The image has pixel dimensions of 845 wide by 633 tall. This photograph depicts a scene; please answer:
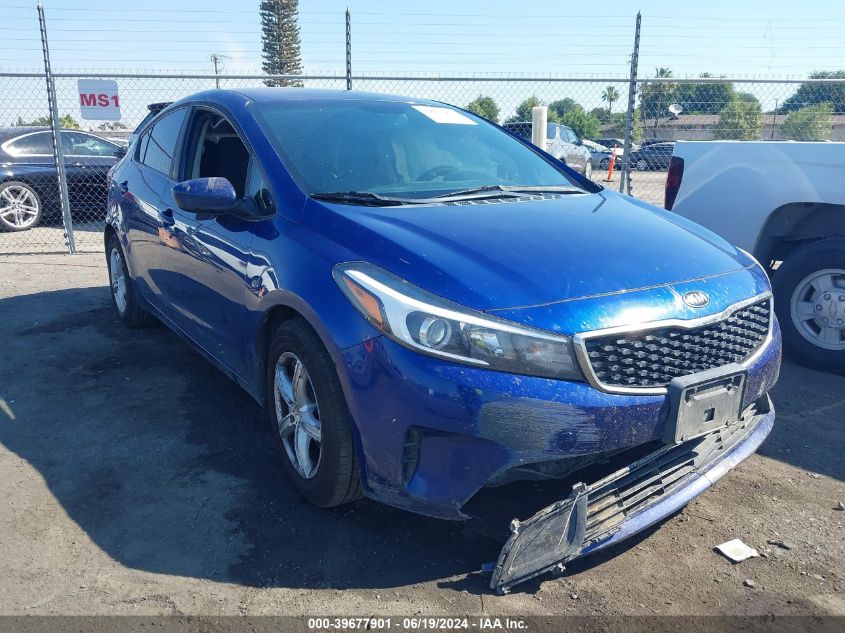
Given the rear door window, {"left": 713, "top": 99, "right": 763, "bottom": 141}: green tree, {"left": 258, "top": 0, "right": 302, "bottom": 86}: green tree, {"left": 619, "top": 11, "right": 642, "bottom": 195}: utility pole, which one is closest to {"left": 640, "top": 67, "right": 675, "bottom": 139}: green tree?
{"left": 713, "top": 99, "right": 763, "bottom": 141}: green tree

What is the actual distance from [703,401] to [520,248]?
850mm

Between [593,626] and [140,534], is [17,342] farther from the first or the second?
[593,626]

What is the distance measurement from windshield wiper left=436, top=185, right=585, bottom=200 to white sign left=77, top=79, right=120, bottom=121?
6.99m

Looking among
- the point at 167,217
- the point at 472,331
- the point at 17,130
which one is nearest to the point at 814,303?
the point at 472,331

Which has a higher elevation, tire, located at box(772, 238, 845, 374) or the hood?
the hood

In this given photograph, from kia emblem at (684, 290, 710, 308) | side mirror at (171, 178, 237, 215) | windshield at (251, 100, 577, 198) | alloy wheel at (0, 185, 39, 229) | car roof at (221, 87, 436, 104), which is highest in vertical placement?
car roof at (221, 87, 436, 104)

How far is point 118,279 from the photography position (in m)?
5.67

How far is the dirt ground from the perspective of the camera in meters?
2.49

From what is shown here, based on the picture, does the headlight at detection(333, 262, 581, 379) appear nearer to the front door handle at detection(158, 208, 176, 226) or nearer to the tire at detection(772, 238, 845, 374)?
the front door handle at detection(158, 208, 176, 226)

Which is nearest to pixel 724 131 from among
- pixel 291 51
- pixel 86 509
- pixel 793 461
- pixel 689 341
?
pixel 793 461

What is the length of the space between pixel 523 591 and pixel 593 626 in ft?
0.88

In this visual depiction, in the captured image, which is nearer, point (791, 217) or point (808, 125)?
point (791, 217)

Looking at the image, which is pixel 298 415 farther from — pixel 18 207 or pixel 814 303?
pixel 18 207

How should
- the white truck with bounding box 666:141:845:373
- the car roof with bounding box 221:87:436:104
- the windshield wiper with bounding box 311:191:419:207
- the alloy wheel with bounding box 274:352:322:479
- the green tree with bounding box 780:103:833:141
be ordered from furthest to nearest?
1. the green tree with bounding box 780:103:833:141
2. the white truck with bounding box 666:141:845:373
3. the car roof with bounding box 221:87:436:104
4. the windshield wiper with bounding box 311:191:419:207
5. the alloy wheel with bounding box 274:352:322:479
